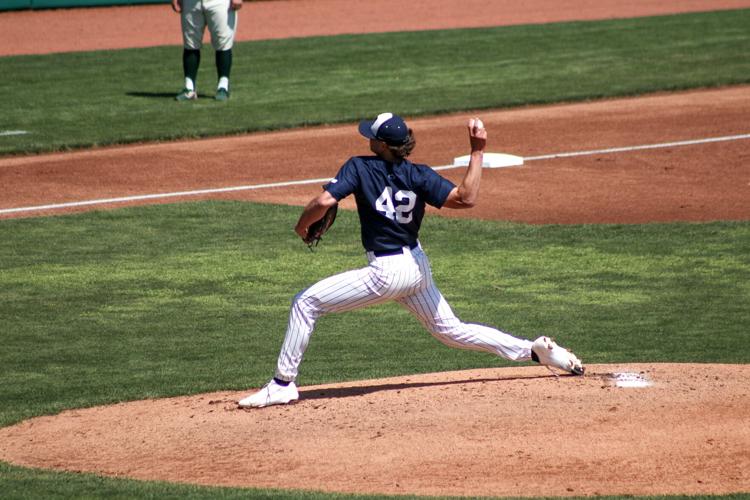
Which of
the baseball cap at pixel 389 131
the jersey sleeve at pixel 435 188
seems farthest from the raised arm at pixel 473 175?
the baseball cap at pixel 389 131

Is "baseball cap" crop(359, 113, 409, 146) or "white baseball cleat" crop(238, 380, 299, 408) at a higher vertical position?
"baseball cap" crop(359, 113, 409, 146)

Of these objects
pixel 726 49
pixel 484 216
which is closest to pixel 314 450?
pixel 484 216

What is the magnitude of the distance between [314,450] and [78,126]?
11288 mm

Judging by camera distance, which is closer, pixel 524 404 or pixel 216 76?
pixel 524 404

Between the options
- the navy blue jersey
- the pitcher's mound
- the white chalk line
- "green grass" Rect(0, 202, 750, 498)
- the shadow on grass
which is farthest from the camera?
the shadow on grass

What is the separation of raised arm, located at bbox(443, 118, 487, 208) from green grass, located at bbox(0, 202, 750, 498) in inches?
66.1

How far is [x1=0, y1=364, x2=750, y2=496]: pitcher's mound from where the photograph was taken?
5.83 meters

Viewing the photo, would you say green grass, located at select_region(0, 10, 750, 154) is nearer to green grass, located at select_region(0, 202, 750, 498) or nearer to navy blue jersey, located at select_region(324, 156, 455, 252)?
green grass, located at select_region(0, 202, 750, 498)

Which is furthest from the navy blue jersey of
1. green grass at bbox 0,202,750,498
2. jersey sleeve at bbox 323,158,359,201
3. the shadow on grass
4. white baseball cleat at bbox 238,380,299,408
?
the shadow on grass

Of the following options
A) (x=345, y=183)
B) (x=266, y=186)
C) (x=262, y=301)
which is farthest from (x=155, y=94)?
(x=345, y=183)

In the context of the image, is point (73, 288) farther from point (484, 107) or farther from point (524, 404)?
point (484, 107)

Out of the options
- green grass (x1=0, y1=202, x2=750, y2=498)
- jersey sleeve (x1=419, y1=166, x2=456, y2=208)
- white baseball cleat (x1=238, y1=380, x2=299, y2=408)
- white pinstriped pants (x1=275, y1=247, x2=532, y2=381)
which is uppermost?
jersey sleeve (x1=419, y1=166, x2=456, y2=208)

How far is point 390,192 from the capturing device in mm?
6484

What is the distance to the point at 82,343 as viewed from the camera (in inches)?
340
